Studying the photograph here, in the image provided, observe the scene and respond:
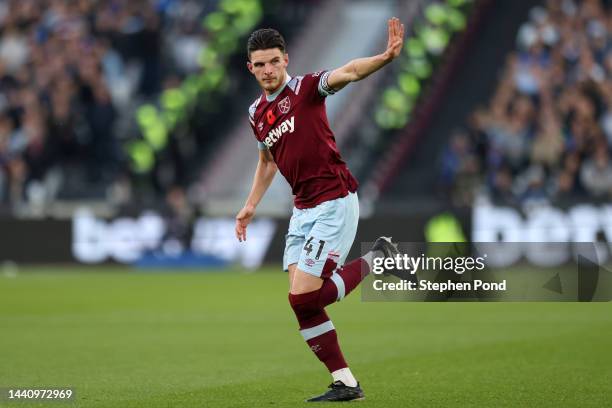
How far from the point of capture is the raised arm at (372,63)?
7020 millimetres

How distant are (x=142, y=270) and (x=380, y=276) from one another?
1530 cm

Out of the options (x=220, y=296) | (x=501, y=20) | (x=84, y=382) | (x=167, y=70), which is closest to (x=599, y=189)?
(x=501, y=20)

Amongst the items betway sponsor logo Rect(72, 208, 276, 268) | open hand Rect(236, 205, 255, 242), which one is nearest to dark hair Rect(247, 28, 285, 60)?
open hand Rect(236, 205, 255, 242)

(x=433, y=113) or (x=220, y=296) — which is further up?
(x=433, y=113)

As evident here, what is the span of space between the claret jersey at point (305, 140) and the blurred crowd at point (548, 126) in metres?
13.3

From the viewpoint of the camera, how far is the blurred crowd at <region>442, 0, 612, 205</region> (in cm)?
2098

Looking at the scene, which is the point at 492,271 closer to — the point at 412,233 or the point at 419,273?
the point at 419,273

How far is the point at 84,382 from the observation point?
345 inches

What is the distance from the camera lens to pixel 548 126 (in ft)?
70.4

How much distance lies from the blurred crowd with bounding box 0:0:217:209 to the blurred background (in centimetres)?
4

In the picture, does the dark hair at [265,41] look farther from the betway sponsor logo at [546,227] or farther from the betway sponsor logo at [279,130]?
the betway sponsor logo at [546,227]

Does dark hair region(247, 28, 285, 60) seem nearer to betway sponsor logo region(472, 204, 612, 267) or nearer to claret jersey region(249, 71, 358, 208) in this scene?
claret jersey region(249, 71, 358, 208)

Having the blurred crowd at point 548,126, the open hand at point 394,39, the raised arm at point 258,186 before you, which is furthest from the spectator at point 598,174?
the open hand at point 394,39

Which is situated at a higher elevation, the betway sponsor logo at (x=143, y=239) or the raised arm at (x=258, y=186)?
the raised arm at (x=258, y=186)
